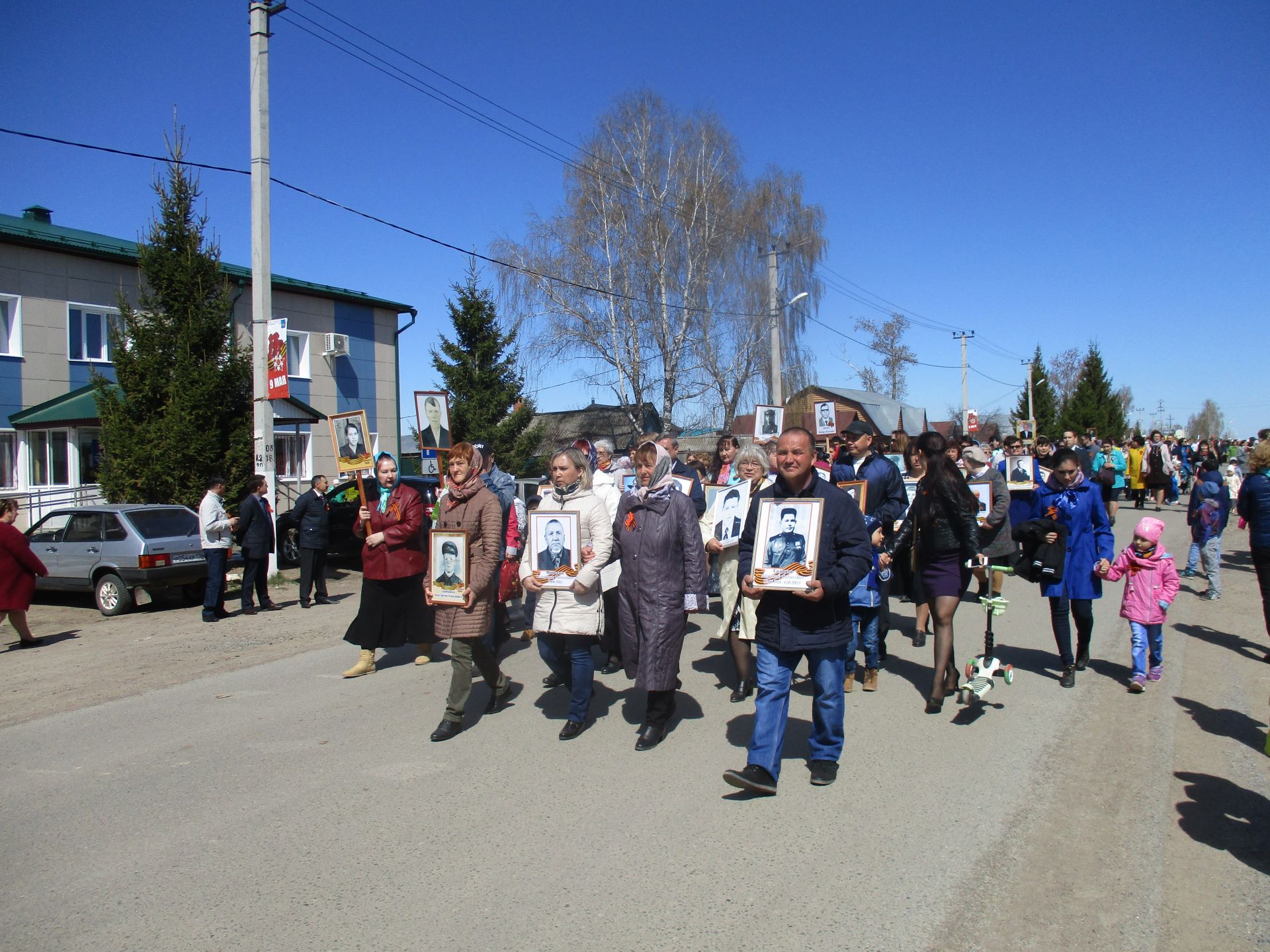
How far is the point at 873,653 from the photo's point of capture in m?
6.79

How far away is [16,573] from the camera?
9.18m

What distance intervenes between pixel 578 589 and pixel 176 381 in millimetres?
12888

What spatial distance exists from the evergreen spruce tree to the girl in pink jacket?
56.7 metres

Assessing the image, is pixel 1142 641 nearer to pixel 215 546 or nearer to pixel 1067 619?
pixel 1067 619

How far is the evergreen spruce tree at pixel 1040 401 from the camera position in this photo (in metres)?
60.2

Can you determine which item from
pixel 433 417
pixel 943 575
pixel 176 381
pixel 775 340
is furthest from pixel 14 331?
pixel 943 575

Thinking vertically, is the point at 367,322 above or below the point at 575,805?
above

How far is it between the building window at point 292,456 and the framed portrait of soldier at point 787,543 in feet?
70.1

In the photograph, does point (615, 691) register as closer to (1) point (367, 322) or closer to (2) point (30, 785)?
Result: (2) point (30, 785)

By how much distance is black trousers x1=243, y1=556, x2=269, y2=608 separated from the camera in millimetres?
11250

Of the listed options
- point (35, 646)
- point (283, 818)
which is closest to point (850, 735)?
point (283, 818)

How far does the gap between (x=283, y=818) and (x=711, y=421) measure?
29.3 m

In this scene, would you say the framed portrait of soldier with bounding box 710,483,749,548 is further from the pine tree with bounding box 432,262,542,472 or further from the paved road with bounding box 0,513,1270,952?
the pine tree with bounding box 432,262,542,472

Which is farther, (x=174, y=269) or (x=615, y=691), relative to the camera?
(x=174, y=269)
